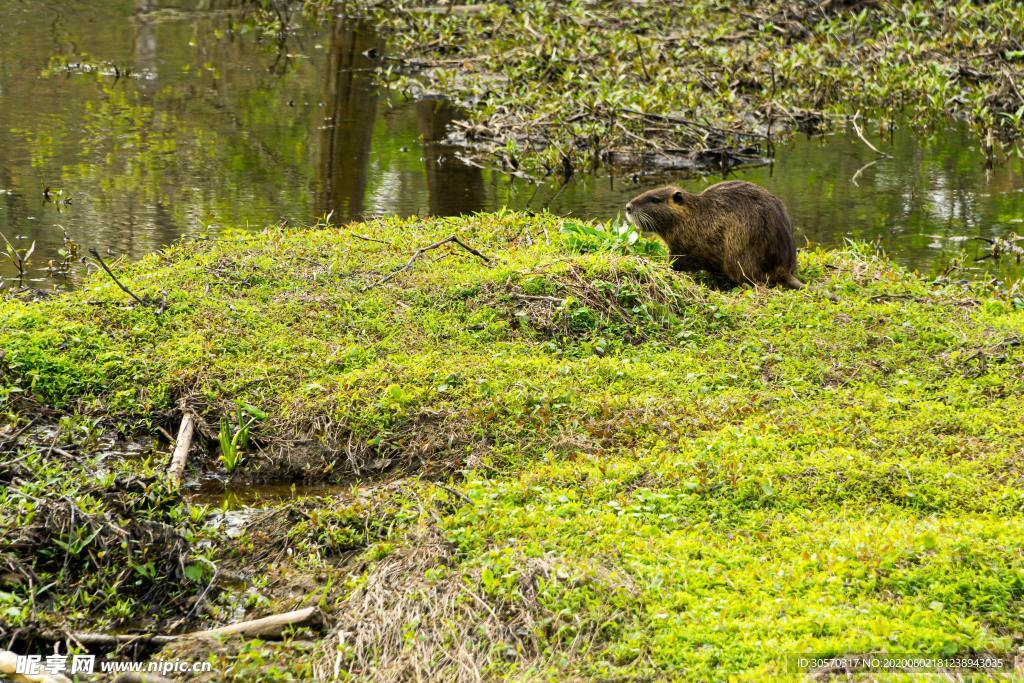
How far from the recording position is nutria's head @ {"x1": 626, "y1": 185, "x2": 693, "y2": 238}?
23.5ft

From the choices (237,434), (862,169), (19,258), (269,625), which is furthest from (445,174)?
(269,625)

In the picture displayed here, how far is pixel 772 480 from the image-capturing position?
14.7 ft

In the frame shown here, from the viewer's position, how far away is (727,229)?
698cm

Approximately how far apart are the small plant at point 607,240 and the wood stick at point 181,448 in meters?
2.74

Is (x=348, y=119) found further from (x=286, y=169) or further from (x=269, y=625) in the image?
(x=269, y=625)

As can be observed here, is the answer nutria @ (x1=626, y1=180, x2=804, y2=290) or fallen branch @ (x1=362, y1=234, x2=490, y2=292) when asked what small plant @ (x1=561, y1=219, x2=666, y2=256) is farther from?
fallen branch @ (x1=362, y1=234, x2=490, y2=292)

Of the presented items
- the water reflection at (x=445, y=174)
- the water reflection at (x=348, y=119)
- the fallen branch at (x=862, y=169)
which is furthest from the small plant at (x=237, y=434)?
the fallen branch at (x=862, y=169)

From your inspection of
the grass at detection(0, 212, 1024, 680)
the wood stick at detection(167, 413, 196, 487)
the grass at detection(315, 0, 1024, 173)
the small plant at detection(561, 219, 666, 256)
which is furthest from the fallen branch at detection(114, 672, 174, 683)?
the grass at detection(315, 0, 1024, 173)

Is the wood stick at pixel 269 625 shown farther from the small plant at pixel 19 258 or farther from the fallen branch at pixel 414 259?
the small plant at pixel 19 258

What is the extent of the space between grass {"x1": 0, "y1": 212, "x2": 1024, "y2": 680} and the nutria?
22 cm

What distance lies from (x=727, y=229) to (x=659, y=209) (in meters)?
0.47

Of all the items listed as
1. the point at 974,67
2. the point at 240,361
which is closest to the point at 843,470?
the point at 240,361

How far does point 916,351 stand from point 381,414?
275 centimetres

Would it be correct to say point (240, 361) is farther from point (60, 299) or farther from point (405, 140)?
point (405, 140)
